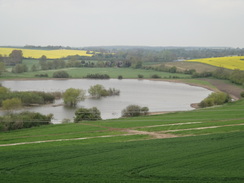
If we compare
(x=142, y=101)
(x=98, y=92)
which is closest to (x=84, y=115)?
(x=142, y=101)

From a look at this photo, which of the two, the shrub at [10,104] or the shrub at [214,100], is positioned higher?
the shrub at [214,100]

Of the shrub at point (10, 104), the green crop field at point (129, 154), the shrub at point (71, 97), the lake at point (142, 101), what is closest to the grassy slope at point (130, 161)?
the green crop field at point (129, 154)

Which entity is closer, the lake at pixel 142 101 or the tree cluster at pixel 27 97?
the lake at pixel 142 101

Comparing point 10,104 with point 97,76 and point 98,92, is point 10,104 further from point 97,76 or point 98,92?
point 97,76

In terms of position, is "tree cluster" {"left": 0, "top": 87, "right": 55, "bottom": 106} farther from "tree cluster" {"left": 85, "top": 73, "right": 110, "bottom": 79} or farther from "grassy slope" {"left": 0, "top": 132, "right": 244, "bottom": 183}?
"tree cluster" {"left": 85, "top": 73, "right": 110, "bottom": 79}

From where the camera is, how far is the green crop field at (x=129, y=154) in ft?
44.9

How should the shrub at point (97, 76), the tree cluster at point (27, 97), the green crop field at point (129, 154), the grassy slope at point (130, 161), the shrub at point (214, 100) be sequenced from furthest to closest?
the shrub at point (97, 76) < the tree cluster at point (27, 97) < the shrub at point (214, 100) < the green crop field at point (129, 154) < the grassy slope at point (130, 161)

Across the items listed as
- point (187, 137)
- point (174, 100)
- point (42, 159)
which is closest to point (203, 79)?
point (174, 100)

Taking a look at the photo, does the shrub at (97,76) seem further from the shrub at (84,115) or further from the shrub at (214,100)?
the shrub at (84,115)

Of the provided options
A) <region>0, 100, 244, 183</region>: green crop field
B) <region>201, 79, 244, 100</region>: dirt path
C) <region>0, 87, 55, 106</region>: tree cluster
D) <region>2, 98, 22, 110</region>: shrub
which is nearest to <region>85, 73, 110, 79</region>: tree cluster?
<region>201, 79, 244, 100</region>: dirt path

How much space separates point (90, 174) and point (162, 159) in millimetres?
3679

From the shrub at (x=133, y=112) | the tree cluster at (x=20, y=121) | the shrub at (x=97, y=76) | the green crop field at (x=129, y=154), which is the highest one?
the green crop field at (x=129, y=154)

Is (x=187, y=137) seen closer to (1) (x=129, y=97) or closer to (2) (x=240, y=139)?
(2) (x=240, y=139)

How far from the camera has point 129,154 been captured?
16625mm
